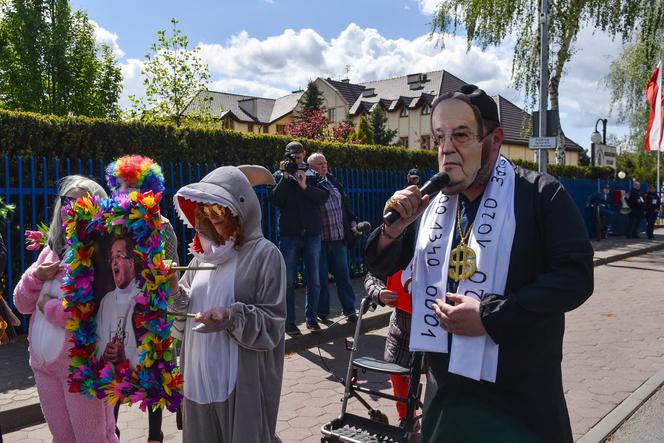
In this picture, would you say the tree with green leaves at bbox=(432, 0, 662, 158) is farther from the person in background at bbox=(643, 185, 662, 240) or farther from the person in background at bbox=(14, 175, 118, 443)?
the person in background at bbox=(14, 175, 118, 443)

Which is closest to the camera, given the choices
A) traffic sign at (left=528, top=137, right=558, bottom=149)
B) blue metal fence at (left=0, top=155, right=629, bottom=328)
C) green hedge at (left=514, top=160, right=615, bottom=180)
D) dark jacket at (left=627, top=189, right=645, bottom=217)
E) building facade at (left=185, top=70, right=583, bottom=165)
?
blue metal fence at (left=0, top=155, right=629, bottom=328)

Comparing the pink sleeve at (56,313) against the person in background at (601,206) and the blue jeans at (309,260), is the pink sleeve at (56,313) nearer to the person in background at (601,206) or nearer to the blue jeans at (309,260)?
the blue jeans at (309,260)

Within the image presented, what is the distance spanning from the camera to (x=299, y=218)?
7059mm

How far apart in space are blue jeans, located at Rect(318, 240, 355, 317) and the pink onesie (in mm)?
4448

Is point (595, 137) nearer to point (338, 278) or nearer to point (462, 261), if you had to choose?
point (338, 278)

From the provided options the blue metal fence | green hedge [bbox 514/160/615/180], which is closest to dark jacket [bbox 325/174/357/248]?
the blue metal fence

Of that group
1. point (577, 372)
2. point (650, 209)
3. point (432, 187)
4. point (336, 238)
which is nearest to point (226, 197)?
point (432, 187)

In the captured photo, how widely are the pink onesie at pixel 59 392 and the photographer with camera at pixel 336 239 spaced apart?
4458 millimetres

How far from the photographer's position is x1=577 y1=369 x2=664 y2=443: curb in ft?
14.4

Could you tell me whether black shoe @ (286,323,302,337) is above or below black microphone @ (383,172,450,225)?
below

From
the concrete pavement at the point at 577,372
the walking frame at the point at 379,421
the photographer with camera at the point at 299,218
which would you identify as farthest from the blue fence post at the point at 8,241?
the walking frame at the point at 379,421

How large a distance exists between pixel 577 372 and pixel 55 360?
4.99 meters

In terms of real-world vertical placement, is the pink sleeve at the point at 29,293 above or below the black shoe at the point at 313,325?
above

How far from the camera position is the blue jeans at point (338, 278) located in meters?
7.51
